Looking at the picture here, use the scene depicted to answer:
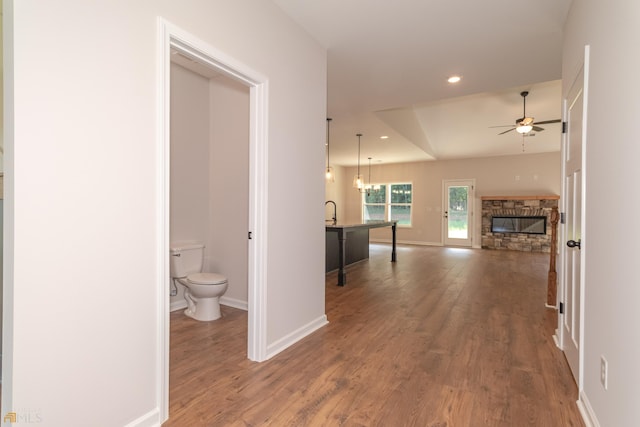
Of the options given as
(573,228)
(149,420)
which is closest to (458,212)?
(573,228)

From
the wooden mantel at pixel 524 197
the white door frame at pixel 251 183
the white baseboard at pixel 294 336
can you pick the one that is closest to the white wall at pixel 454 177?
the wooden mantel at pixel 524 197

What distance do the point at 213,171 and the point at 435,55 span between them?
260 centimetres

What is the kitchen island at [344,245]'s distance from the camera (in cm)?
461

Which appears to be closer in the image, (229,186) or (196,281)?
(196,281)

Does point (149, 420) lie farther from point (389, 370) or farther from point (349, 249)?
point (349, 249)

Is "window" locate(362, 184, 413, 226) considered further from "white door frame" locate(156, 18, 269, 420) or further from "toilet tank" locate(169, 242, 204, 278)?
"white door frame" locate(156, 18, 269, 420)

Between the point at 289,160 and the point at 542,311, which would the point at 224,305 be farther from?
the point at 542,311

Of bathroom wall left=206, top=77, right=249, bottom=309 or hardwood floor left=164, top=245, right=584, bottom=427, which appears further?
bathroom wall left=206, top=77, right=249, bottom=309

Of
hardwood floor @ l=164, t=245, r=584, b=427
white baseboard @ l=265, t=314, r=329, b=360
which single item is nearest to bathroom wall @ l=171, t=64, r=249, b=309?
hardwood floor @ l=164, t=245, r=584, b=427

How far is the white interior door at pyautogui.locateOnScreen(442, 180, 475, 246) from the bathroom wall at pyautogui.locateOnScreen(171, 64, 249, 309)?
25.2ft

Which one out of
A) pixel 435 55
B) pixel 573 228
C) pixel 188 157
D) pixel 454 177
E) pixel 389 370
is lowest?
pixel 389 370

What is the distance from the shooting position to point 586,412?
1640 millimetres

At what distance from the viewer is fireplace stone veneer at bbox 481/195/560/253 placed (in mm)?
8352

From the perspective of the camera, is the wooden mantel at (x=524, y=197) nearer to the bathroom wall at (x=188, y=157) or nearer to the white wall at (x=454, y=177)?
the white wall at (x=454, y=177)
